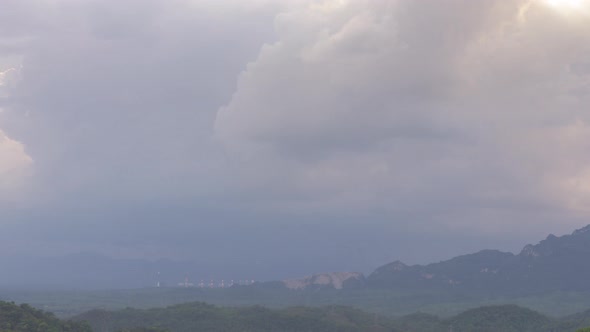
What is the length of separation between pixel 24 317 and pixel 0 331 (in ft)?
68.5

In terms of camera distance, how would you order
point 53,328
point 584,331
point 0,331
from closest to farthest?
point 584,331 → point 0,331 → point 53,328

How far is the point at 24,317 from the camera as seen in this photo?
198m

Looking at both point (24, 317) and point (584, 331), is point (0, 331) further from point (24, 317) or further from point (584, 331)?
point (584, 331)

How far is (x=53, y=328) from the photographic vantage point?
196 metres

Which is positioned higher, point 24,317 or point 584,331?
point 24,317

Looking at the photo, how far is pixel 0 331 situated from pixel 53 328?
20.9 meters

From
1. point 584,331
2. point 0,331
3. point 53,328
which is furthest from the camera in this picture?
point 53,328

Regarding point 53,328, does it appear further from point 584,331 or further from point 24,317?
point 584,331

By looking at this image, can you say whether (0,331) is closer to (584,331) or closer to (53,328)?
(53,328)

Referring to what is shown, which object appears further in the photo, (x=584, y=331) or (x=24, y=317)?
(x=24, y=317)

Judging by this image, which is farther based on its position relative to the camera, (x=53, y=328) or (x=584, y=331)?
(x=53, y=328)

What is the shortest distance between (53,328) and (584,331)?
141m

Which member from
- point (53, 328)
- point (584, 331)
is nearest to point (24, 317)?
point (53, 328)

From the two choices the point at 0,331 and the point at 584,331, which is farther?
the point at 0,331
